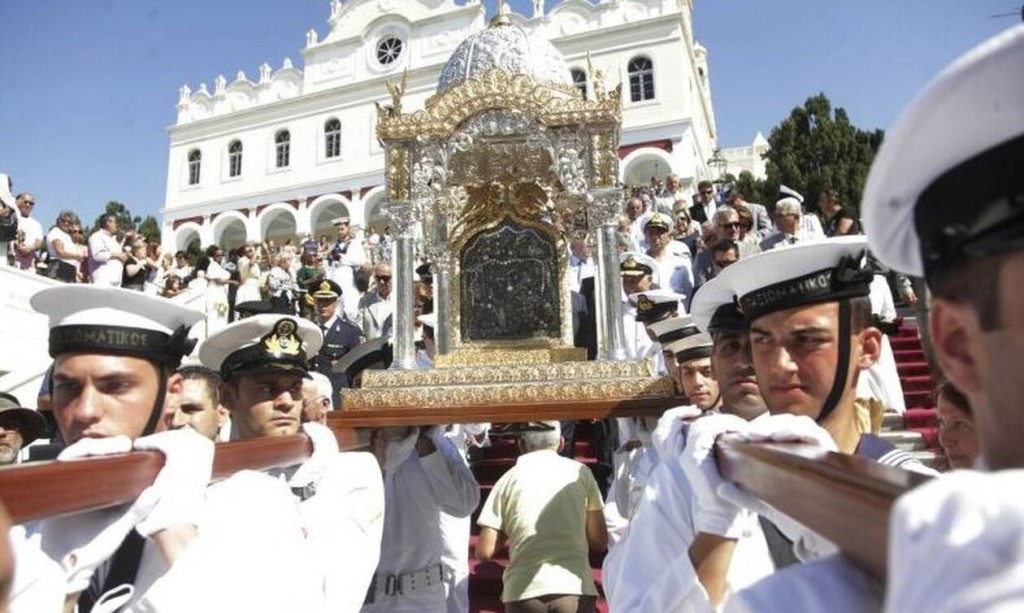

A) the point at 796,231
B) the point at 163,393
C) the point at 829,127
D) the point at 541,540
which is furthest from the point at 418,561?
the point at 829,127

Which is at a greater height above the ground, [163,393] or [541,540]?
[163,393]

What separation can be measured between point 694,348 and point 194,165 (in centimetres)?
3797

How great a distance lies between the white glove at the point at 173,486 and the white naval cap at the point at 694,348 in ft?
8.56

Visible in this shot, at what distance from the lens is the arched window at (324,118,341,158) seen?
108 ft

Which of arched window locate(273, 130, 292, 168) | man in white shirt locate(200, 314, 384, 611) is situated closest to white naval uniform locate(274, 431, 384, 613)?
man in white shirt locate(200, 314, 384, 611)

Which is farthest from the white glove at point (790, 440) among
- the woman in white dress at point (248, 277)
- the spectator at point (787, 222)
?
the woman in white dress at point (248, 277)

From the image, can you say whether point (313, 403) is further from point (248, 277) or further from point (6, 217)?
point (248, 277)

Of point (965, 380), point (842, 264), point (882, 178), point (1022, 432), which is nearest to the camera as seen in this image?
point (1022, 432)

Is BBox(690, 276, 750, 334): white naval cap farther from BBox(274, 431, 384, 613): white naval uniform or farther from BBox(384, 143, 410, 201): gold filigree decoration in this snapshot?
BBox(384, 143, 410, 201): gold filigree decoration

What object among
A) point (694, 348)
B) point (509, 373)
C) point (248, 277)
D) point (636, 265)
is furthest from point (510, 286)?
point (248, 277)

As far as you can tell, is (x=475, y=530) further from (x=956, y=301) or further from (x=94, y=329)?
(x=956, y=301)

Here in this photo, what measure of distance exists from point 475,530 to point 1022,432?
647 centimetres

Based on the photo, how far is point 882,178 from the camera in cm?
101

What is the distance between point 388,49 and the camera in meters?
33.3
